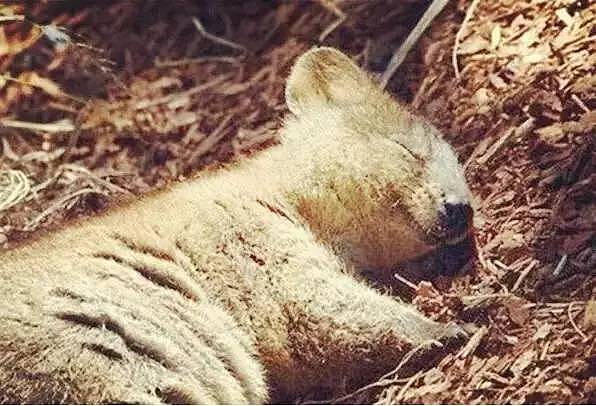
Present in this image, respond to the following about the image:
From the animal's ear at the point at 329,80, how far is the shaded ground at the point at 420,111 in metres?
0.24

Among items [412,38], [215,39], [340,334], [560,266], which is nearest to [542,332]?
[560,266]

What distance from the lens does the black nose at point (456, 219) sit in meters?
4.82

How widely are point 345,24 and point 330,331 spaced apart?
6.29 feet

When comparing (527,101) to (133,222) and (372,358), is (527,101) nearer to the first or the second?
(372,358)

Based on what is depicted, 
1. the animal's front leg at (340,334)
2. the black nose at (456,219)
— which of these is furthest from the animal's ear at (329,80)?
the animal's front leg at (340,334)

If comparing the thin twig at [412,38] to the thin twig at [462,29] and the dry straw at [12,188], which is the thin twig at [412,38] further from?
the dry straw at [12,188]

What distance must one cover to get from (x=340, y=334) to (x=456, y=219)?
66 centimetres

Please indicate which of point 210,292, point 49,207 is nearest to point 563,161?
point 210,292

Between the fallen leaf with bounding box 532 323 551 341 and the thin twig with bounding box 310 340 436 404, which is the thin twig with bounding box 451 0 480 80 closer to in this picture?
the thin twig with bounding box 310 340 436 404

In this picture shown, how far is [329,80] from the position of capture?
17.3 ft

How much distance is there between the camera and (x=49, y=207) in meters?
5.63

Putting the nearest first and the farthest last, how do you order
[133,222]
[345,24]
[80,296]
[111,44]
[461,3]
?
[80,296] → [133,222] → [461,3] → [345,24] → [111,44]

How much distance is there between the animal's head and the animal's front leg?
32 cm

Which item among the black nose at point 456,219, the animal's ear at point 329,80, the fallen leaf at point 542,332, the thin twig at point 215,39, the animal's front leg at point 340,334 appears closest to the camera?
the fallen leaf at point 542,332
